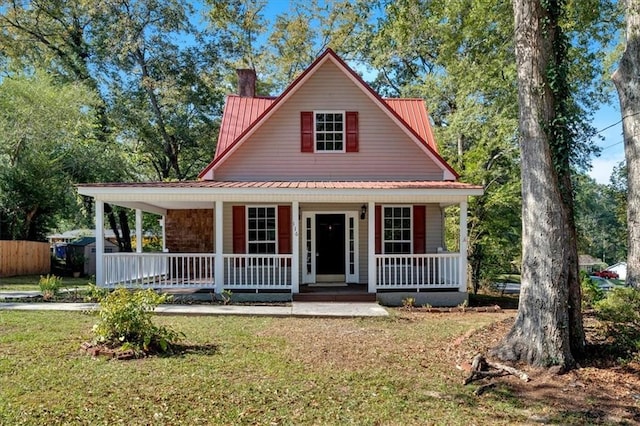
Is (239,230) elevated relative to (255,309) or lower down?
elevated

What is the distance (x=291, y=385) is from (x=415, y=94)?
2149 centimetres

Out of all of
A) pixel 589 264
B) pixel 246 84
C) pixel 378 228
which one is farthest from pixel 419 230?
pixel 589 264

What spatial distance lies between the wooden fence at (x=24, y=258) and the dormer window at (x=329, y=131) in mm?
13679

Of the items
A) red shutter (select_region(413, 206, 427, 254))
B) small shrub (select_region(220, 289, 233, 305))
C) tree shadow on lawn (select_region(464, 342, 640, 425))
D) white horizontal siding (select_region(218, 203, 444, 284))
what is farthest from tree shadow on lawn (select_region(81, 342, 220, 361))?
red shutter (select_region(413, 206, 427, 254))

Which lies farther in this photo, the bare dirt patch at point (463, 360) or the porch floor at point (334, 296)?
the porch floor at point (334, 296)

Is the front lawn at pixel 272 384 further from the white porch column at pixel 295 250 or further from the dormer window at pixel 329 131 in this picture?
the dormer window at pixel 329 131

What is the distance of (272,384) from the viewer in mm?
5414

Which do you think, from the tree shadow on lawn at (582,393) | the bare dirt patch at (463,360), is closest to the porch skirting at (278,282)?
the bare dirt patch at (463,360)

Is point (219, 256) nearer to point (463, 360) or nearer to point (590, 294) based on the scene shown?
point (463, 360)

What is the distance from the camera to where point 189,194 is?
1155 cm

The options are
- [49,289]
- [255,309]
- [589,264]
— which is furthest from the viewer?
[589,264]

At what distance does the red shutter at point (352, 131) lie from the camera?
14203mm

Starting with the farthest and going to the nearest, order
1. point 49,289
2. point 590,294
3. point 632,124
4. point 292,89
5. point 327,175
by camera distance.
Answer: point 327,175 → point 292,89 → point 49,289 → point 590,294 → point 632,124

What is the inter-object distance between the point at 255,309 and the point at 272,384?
506 centimetres
